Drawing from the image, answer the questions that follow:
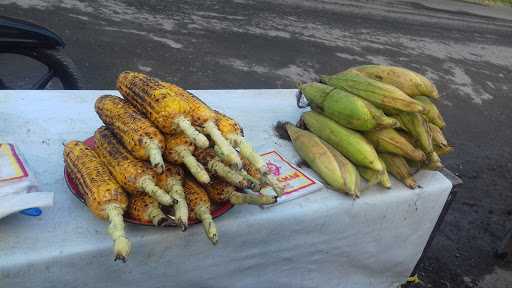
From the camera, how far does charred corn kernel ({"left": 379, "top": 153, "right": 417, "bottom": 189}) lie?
2.19 m

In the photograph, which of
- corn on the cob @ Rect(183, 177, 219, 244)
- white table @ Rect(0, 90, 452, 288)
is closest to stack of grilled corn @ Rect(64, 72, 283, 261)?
corn on the cob @ Rect(183, 177, 219, 244)

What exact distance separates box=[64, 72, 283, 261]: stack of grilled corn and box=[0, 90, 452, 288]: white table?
142 millimetres

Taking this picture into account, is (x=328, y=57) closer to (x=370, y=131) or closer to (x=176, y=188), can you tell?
(x=370, y=131)

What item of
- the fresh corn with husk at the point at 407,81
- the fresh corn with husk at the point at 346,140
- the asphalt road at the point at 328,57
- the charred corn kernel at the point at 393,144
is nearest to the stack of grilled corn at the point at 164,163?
the fresh corn with husk at the point at 346,140

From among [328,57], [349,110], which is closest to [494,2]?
[328,57]

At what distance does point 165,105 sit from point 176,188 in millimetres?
279

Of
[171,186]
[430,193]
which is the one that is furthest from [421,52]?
[171,186]

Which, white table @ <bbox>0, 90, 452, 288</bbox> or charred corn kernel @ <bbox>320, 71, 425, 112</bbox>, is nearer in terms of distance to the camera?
white table @ <bbox>0, 90, 452, 288</bbox>

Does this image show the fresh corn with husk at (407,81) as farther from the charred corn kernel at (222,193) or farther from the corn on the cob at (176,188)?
the corn on the cob at (176,188)

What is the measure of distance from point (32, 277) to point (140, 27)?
521 cm

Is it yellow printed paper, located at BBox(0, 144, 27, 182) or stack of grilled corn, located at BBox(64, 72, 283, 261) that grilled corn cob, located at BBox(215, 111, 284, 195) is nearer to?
stack of grilled corn, located at BBox(64, 72, 283, 261)

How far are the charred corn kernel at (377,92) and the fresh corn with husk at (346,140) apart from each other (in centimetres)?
17

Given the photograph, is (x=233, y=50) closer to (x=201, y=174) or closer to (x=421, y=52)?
(x=421, y=52)

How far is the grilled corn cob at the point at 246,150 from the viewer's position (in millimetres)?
1424
